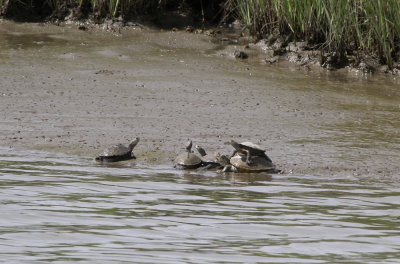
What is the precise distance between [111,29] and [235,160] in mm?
6788

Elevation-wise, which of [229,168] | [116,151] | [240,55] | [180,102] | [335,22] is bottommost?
[229,168]

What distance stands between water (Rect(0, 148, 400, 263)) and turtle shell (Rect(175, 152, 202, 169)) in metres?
0.09

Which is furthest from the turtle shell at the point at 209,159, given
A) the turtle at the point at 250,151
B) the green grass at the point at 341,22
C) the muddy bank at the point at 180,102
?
the green grass at the point at 341,22

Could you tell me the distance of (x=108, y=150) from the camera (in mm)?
6941

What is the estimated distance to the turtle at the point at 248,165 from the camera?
21.8ft

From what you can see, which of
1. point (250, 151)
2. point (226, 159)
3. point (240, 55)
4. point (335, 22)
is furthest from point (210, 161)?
point (240, 55)

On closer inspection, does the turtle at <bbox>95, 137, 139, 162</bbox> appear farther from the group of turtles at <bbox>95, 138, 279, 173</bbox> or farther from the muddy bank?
the muddy bank

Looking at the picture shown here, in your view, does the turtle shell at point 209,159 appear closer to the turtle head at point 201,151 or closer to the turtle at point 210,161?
the turtle at point 210,161

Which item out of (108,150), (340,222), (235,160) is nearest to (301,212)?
(340,222)

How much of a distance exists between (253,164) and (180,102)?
2818 mm

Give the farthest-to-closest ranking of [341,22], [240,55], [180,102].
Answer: [240,55]
[341,22]
[180,102]

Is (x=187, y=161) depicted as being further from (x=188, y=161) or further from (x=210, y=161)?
(x=210, y=161)

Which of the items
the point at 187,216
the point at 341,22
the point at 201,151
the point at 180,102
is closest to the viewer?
the point at 187,216

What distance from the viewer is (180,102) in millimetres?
9320
